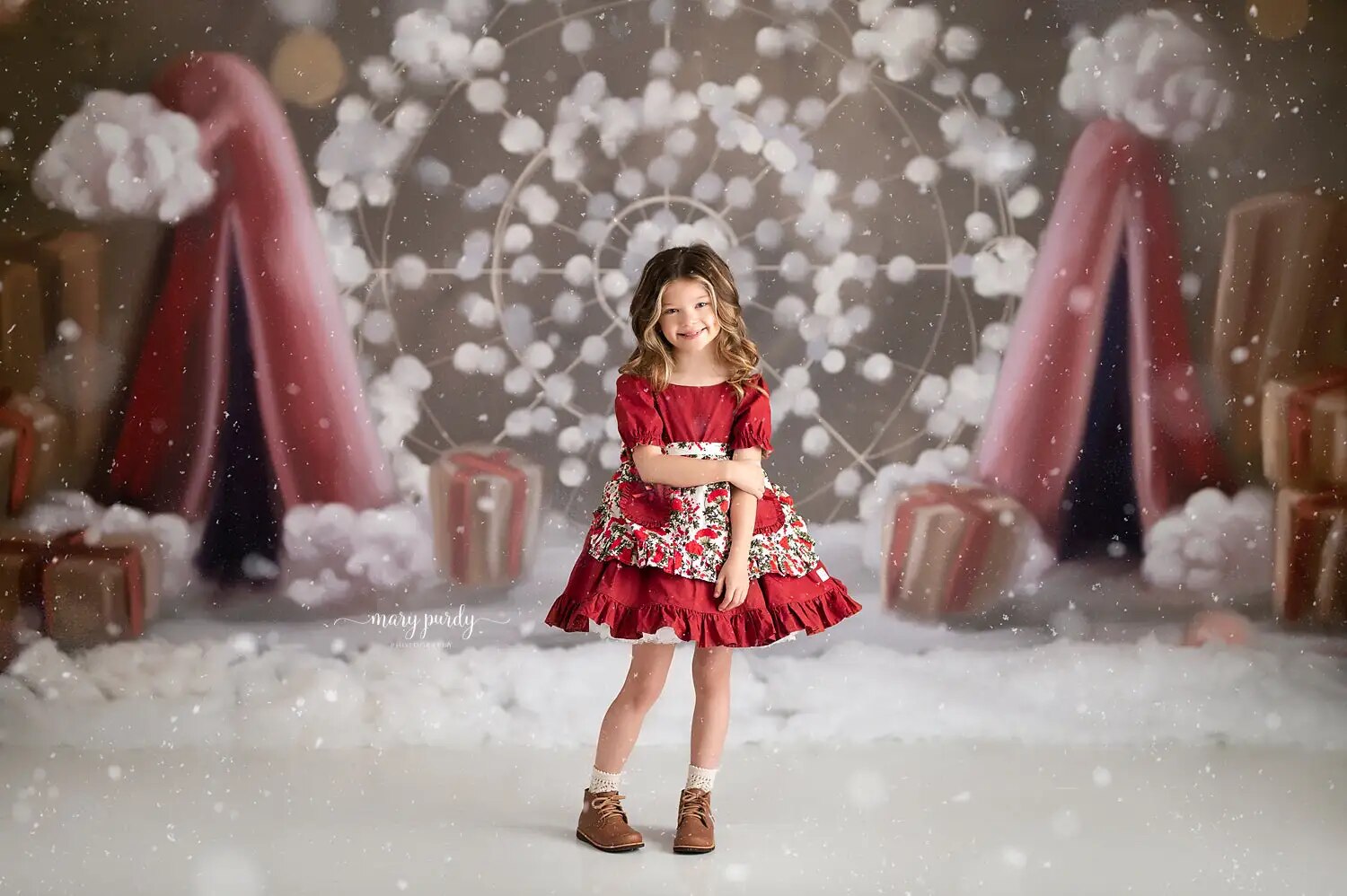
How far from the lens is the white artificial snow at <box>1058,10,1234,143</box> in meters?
3.08

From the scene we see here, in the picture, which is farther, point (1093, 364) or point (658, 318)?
point (1093, 364)

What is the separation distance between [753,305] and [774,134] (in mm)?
395

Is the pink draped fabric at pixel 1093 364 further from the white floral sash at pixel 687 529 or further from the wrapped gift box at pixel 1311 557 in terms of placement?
the white floral sash at pixel 687 529

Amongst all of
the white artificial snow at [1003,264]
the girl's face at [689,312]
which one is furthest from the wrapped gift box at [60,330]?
the white artificial snow at [1003,264]

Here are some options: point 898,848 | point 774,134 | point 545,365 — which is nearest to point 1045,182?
point 774,134

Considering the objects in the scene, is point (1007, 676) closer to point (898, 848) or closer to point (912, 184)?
point (898, 848)

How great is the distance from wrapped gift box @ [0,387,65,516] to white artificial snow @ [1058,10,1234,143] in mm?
2435

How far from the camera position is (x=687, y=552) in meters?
2.16

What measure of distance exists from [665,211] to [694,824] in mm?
1459

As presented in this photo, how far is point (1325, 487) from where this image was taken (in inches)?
123

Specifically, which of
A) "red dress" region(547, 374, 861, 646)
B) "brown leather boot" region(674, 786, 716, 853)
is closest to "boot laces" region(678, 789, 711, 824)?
"brown leather boot" region(674, 786, 716, 853)

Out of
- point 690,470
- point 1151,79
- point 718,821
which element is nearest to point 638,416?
point 690,470

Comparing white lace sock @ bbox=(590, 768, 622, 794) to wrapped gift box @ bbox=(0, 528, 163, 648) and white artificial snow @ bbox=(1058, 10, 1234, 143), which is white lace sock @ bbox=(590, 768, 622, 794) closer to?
wrapped gift box @ bbox=(0, 528, 163, 648)

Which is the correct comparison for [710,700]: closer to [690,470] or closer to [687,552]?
[687,552]
